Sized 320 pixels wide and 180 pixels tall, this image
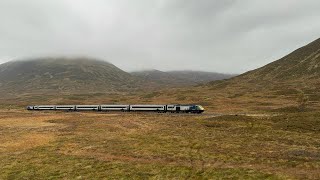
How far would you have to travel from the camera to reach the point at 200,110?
111688 mm

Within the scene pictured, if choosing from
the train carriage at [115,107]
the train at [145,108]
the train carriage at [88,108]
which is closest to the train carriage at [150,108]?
the train at [145,108]

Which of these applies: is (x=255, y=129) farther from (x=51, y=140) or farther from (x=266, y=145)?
(x=51, y=140)

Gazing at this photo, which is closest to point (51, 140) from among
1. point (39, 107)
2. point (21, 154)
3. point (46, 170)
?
point (21, 154)

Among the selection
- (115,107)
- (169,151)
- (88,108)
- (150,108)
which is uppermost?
(115,107)

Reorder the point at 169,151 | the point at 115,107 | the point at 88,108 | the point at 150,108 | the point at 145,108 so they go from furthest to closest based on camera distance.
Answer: the point at 88,108
the point at 115,107
the point at 145,108
the point at 150,108
the point at 169,151

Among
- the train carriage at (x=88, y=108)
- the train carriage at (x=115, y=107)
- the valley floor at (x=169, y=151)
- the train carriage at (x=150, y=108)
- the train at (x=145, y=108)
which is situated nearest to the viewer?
the valley floor at (x=169, y=151)

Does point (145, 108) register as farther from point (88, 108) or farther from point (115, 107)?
point (88, 108)

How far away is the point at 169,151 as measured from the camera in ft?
161

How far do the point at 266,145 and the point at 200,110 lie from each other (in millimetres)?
59884

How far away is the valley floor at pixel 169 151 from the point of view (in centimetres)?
3766

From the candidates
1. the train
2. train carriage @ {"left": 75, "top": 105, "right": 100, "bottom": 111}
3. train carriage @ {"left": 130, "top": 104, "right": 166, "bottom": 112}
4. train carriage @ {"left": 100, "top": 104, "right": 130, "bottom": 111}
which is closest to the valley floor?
the train

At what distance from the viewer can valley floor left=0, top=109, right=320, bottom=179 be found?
124 feet

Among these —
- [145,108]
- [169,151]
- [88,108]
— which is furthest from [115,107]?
[169,151]

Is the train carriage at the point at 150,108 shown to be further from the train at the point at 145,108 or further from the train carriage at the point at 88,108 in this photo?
the train carriage at the point at 88,108
